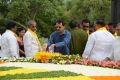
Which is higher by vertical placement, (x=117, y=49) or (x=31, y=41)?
(x=31, y=41)

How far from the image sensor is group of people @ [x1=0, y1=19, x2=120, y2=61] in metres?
11.5

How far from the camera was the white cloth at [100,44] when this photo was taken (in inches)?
450

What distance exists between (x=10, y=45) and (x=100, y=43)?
2399 millimetres

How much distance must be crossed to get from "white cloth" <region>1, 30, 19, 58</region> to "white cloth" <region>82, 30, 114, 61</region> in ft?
6.69

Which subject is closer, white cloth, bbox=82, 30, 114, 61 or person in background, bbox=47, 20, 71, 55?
white cloth, bbox=82, 30, 114, 61

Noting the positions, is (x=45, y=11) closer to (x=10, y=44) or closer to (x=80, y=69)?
(x=10, y=44)

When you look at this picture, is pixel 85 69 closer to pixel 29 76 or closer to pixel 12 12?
pixel 29 76

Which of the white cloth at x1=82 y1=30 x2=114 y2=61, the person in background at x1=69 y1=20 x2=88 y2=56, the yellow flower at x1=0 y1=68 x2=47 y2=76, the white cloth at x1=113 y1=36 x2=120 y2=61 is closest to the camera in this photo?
the yellow flower at x1=0 y1=68 x2=47 y2=76

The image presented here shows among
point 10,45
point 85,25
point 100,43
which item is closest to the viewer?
point 100,43

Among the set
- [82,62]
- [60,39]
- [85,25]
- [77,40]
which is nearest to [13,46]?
[60,39]

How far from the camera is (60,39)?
1273cm

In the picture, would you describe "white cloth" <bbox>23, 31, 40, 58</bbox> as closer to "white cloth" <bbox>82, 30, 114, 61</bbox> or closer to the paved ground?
the paved ground

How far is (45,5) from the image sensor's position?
57.2 meters

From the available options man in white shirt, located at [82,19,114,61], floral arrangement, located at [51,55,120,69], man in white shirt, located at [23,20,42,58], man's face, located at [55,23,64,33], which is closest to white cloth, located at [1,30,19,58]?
man in white shirt, located at [23,20,42,58]
